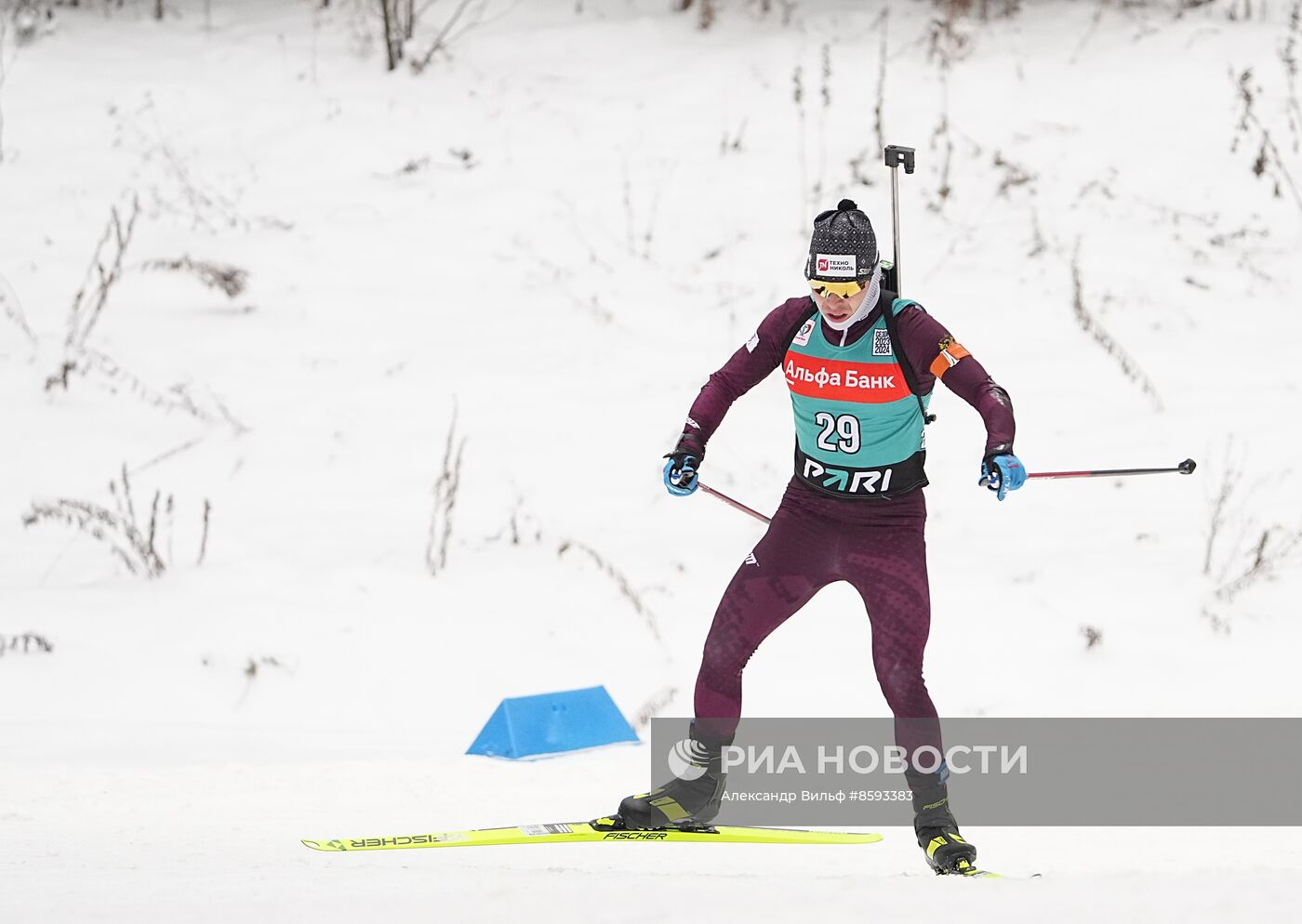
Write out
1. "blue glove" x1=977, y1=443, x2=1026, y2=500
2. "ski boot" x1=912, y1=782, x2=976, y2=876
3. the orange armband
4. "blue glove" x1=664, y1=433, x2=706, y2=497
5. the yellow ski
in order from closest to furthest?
"blue glove" x1=977, y1=443, x2=1026, y2=500 < "ski boot" x1=912, y1=782, x2=976, y2=876 < the orange armband < the yellow ski < "blue glove" x1=664, y1=433, x2=706, y2=497

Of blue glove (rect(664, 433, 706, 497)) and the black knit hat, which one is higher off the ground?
the black knit hat

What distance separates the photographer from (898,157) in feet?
15.0

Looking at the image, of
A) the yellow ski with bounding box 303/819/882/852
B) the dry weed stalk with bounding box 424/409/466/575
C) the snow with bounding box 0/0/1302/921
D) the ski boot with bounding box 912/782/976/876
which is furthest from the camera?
the dry weed stalk with bounding box 424/409/466/575

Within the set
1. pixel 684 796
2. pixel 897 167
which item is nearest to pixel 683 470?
pixel 684 796

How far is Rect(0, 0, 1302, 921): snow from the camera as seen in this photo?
4.79m

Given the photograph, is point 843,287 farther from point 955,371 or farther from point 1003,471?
point 1003,471

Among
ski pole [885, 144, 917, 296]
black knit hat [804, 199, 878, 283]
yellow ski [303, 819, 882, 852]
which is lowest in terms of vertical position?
yellow ski [303, 819, 882, 852]

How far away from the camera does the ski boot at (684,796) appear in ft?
15.1

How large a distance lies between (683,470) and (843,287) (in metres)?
0.76

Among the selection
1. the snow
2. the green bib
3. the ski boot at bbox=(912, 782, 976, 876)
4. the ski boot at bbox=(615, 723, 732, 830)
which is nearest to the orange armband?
the green bib

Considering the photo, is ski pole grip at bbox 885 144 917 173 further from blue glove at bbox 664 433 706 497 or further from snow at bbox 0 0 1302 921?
snow at bbox 0 0 1302 921

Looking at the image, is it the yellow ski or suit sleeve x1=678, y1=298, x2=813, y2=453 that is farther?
suit sleeve x1=678, y1=298, x2=813, y2=453

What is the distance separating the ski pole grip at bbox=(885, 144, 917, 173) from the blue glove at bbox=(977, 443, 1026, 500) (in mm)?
989

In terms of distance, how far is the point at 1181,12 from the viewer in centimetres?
1084
